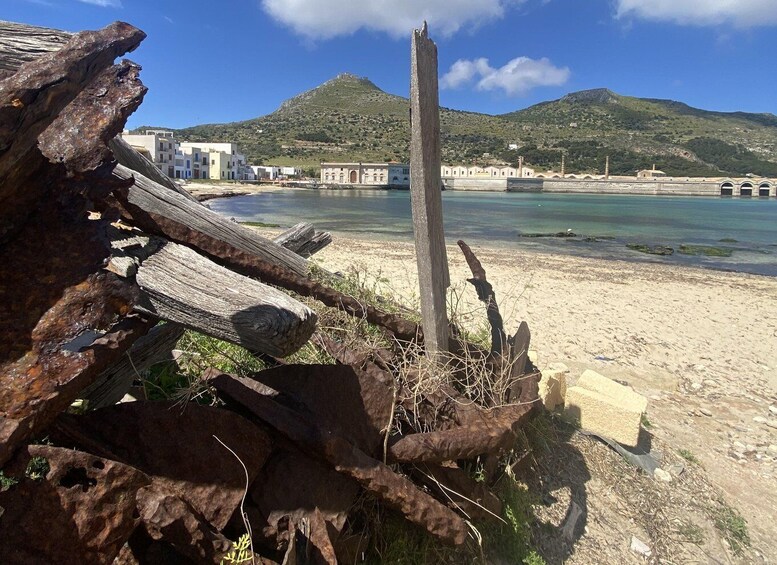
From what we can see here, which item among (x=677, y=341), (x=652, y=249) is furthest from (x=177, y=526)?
(x=652, y=249)

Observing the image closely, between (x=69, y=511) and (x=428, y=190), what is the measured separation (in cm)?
230

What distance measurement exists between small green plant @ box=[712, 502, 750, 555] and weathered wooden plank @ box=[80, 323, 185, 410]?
3.96 m

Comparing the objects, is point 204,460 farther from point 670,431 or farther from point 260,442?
point 670,431

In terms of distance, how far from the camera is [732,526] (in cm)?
378

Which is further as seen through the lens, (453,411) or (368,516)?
(453,411)

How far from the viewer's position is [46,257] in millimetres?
1452

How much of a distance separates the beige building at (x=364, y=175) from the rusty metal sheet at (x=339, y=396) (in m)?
111

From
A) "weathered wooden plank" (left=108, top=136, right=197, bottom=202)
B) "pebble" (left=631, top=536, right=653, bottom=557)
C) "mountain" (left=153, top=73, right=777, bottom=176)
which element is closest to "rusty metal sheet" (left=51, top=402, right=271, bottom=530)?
"weathered wooden plank" (left=108, top=136, right=197, bottom=202)

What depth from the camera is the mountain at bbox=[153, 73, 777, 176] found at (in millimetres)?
142750

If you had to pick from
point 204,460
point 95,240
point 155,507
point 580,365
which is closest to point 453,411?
point 204,460

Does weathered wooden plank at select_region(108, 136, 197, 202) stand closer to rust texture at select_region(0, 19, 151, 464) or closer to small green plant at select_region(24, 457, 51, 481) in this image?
rust texture at select_region(0, 19, 151, 464)

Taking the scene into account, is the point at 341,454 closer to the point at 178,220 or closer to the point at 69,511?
the point at 69,511

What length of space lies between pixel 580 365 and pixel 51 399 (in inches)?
270

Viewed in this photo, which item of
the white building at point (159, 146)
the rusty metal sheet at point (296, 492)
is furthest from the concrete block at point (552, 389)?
the white building at point (159, 146)
